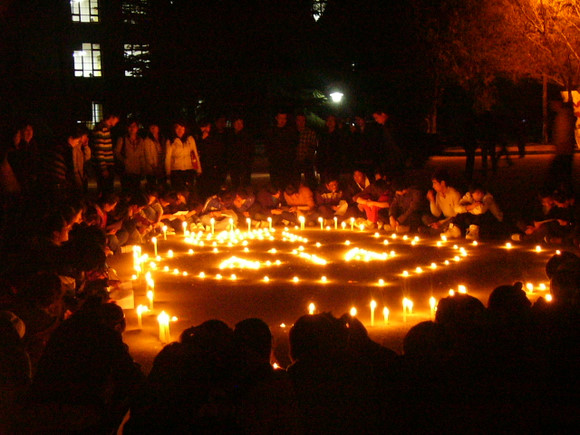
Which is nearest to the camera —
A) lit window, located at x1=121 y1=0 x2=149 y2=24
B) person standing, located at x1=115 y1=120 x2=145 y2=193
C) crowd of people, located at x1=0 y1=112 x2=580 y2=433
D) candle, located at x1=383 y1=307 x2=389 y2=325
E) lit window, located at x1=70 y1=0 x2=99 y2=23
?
crowd of people, located at x1=0 y1=112 x2=580 y2=433

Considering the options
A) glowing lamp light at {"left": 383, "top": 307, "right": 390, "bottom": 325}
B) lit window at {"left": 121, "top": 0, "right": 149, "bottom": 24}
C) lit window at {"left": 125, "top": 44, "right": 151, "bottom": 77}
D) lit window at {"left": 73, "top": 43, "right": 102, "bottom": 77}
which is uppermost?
lit window at {"left": 73, "top": 43, "right": 102, "bottom": 77}

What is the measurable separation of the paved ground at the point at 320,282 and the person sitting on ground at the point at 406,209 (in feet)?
1.32

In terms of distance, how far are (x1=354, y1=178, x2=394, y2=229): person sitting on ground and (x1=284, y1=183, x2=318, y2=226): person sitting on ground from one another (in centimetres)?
83

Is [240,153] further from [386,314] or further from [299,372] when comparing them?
[299,372]

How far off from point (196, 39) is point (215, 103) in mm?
2200

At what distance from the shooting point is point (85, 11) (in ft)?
157

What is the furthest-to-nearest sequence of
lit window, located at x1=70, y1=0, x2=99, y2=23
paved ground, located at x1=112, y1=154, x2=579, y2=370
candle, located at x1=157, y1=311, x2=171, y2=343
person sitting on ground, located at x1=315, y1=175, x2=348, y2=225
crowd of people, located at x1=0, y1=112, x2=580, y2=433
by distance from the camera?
1. lit window, located at x1=70, y1=0, x2=99, y2=23
2. person sitting on ground, located at x1=315, y1=175, x2=348, y2=225
3. paved ground, located at x1=112, y1=154, x2=579, y2=370
4. candle, located at x1=157, y1=311, x2=171, y2=343
5. crowd of people, located at x1=0, y1=112, x2=580, y2=433

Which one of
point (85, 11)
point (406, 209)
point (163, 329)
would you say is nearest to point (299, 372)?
point (163, 329)

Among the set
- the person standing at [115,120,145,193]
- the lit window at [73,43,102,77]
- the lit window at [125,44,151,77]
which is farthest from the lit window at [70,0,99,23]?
the person standing at [115,120,145,193]

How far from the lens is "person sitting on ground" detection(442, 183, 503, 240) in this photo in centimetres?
1167

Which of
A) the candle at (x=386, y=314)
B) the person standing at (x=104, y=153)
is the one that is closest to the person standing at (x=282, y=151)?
the person standing at (x=104, y=153)

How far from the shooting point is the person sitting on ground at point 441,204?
1204 cm

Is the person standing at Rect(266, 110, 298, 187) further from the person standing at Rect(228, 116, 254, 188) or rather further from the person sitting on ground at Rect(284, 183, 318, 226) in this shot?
the person sitting on ground at Rect(284, 183, 318, 226)

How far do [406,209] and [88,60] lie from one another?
39230 mm
